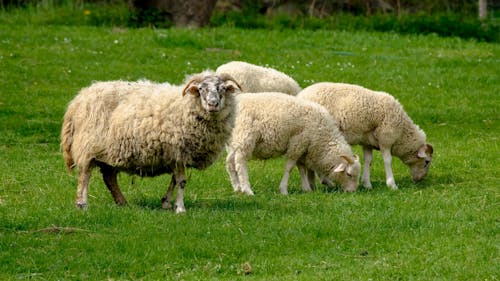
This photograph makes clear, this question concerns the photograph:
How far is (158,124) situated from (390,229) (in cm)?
252

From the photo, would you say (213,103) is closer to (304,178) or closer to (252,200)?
(252,200)

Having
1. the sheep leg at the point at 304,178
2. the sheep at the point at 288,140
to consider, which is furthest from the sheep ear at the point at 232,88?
the sheep leg at the point at 304,178

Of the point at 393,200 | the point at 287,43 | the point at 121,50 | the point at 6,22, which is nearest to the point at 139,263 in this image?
the point at 393,200

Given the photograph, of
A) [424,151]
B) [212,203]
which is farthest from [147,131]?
[424,151]

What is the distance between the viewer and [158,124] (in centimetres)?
996

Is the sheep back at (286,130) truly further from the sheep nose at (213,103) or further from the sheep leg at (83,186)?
the sheep leg at (83,186)

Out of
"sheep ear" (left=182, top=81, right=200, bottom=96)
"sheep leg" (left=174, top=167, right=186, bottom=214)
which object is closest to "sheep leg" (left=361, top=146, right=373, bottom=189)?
"sheep leg" (left=174, top=167, right=186, bottom=214)

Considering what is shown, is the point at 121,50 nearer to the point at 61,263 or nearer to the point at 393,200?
the point at 393,200

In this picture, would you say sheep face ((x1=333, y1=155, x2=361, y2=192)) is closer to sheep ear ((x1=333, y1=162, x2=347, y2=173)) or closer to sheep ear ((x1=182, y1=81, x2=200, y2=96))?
sheep ear ((x1=333, y1=162, x2=347, y2=173))

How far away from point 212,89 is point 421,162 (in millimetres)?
3861

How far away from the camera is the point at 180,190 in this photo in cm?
1002

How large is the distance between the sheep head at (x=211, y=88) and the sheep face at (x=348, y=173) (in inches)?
87.1

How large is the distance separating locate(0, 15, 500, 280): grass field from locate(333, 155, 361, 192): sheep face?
16.5 inches

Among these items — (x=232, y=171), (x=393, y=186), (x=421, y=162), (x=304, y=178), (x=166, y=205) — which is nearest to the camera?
(x=166, y=205)
